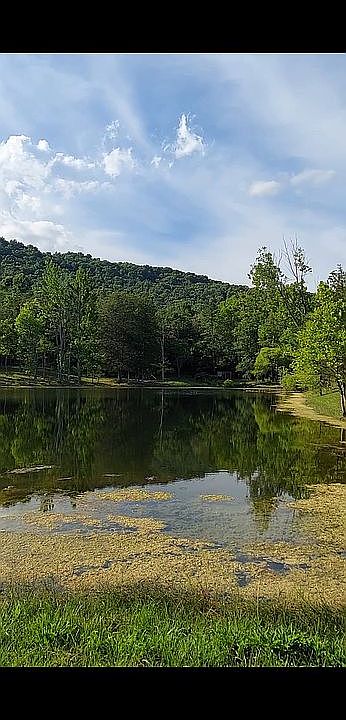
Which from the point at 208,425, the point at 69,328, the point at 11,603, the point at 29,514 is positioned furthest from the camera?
the point at 69,328

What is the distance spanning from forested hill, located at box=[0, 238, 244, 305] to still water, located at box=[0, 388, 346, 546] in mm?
64289

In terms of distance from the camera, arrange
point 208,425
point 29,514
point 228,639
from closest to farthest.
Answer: point 228,639
point 29,514
point 208,425

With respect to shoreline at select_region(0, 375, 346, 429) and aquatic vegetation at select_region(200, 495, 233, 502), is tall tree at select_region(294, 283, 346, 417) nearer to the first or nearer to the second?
shoreline at select_region(0, 375, 346, 429)

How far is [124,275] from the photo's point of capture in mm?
125125

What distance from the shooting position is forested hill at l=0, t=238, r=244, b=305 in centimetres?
9962

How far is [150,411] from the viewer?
117 ft

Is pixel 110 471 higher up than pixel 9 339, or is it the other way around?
pixel 9 339

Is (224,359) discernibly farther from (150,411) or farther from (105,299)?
(150,411)

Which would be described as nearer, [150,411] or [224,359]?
[150,411]

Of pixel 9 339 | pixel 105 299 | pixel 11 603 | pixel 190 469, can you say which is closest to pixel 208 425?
pixel 190 469

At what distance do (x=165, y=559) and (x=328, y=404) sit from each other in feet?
97.0

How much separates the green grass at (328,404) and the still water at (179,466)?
2673 mm
